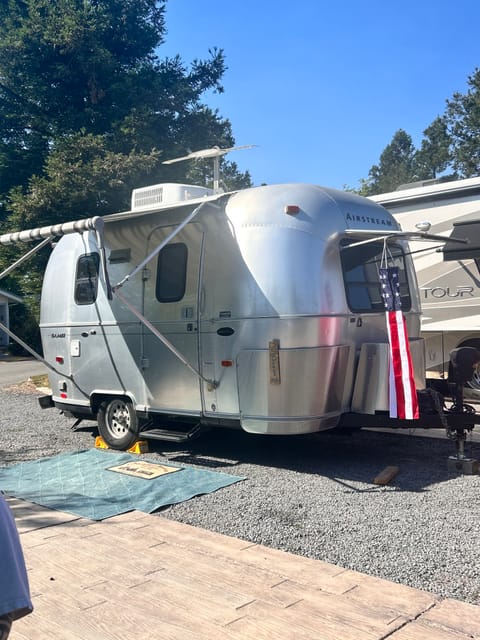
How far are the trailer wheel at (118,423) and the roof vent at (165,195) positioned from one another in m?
2.43

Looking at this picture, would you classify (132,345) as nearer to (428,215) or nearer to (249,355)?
(249,355)

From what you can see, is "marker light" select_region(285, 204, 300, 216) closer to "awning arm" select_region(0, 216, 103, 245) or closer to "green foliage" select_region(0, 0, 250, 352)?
"awning arm" select_region(0, 216, 103, 245)

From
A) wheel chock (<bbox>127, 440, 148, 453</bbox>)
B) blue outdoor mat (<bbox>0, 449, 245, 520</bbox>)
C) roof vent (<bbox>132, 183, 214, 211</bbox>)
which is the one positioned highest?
roof vent (<bbox>132, 183, 214, 211</bbox>)

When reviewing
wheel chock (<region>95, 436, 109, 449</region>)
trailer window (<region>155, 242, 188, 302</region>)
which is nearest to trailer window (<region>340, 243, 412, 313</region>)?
trailer window (<region>155, 242, 188, 302</region>)

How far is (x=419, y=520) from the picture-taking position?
5.11 m

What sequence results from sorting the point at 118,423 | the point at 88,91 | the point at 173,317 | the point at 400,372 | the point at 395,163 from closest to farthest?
the point at 400,372, the point at 173,317, the point at 118,423, the point at 88,91, the point at 395,163

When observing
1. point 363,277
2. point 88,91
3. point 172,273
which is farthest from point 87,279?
point 88,91

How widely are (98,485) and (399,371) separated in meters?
3.13

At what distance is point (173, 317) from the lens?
7.45 meters

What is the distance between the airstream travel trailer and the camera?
651 cm

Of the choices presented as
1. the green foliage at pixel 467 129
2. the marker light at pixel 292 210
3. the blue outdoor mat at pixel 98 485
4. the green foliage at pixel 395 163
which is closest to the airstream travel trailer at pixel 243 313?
the marker light at pixel 292 210

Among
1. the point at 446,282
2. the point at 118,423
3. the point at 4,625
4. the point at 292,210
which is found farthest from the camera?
the point at 446,282

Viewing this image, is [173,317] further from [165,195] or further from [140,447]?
[140,447]

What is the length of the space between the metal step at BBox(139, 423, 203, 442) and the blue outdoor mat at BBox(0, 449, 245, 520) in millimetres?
304
